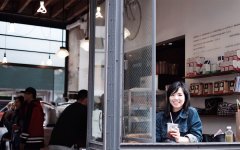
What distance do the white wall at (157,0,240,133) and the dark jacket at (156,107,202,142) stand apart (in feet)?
9.60

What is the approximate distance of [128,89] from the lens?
2.95m

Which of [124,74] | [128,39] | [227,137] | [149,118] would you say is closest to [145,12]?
[128,39]

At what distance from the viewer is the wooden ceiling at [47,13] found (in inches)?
420

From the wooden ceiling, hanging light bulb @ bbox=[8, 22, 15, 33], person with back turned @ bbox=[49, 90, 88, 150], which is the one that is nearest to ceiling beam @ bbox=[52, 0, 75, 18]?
the wooden ceiling

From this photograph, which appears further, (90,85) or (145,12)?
(90,85)

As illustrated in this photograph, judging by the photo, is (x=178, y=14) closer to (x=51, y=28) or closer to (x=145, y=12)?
(x=145, y=12)

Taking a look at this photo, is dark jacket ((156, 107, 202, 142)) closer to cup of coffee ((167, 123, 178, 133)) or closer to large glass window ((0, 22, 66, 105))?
cup of coffee ((167, 123, 178, 133))

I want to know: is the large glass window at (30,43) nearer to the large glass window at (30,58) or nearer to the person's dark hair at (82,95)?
the large glass window at (30,58)

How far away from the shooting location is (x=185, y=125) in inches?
123

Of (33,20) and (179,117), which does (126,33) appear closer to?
(179,117)

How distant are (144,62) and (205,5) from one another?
4.16 meters

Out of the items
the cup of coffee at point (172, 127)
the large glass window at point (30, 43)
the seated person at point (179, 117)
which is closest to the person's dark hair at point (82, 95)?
the seated person at point (179, 117)

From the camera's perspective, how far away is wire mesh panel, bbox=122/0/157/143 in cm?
292

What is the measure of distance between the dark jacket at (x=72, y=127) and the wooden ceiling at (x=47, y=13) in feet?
19.7
